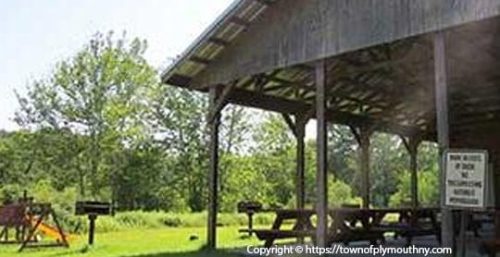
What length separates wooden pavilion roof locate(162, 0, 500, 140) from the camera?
884 centimetres

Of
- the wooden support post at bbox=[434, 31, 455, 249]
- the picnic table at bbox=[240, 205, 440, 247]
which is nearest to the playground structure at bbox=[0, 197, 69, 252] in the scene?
the picnic table at bbox=[240, 205, 440, 247]

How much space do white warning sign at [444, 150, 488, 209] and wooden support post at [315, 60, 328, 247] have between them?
334 cm

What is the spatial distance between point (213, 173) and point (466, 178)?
6.18 metres

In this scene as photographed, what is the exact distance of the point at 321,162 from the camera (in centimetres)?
979

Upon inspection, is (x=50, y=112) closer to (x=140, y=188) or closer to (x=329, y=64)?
(x=140, y=188)

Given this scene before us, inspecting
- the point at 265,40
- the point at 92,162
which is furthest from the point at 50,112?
the point at 265,40

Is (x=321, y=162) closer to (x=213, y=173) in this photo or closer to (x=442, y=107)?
(x=442, y=107)

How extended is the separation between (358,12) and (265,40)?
207 cm

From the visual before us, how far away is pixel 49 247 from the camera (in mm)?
12219

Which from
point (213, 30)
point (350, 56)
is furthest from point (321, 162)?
point (213, 30)

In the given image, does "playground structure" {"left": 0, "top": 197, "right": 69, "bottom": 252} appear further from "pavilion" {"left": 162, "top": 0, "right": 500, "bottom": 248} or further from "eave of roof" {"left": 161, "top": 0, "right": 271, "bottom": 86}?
"eave of roof" {"left": 161, "top": 0, "right": 271, "bottom": 86}

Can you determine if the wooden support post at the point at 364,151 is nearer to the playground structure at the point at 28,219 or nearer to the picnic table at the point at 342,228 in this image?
the picnic table at the point at 342,228

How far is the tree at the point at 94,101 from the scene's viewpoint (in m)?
30.2

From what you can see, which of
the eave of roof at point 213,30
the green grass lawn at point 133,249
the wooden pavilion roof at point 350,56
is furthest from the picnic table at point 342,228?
the eave of roof at point 213,30
